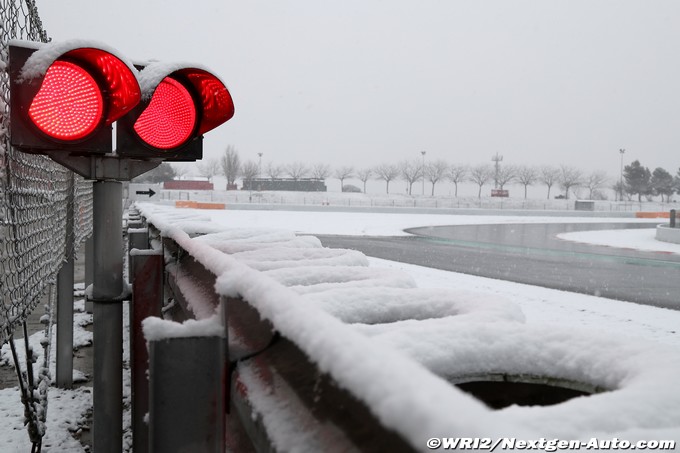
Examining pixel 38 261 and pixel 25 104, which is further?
pixel 38 261

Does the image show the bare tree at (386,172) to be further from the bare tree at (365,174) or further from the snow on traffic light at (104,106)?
the snow on traffic light at (104,106)

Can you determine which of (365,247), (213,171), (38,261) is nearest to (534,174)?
(213,171)

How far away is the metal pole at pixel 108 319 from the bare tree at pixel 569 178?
364 ft

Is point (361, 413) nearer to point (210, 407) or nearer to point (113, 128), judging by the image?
point (210, 407)

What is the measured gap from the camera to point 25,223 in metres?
3.07

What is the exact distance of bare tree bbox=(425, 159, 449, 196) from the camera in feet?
366

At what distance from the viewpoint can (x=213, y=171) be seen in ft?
407

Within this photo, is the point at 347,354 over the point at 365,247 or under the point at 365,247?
over

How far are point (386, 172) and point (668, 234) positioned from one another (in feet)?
301

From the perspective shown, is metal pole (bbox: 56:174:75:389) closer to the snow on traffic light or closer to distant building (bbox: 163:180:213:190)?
the snow on traffic light

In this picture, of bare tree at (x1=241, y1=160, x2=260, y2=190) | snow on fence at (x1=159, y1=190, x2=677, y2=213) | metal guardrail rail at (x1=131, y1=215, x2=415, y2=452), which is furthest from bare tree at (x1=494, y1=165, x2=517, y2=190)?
metal guardrail rail at (x1=131, y1=215, x2=415, y2=452)

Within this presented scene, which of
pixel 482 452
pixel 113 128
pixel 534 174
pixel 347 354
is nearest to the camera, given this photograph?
pixel 482 452

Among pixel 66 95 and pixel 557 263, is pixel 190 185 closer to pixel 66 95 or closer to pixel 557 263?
pixel 557 263

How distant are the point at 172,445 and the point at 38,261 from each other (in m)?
2.65
